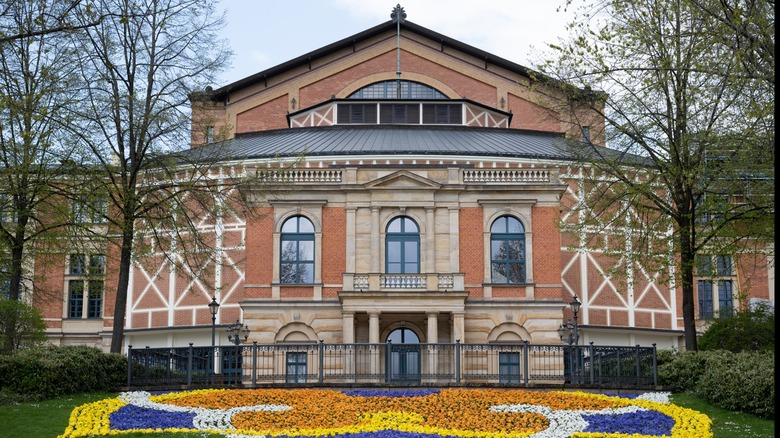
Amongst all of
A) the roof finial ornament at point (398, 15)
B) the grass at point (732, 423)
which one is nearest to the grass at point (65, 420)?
the grass at point (732, 423)

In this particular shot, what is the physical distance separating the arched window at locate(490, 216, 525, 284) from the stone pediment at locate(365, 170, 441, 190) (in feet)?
9.96

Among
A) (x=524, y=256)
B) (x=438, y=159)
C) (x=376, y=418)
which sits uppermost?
(x=438, y=159)

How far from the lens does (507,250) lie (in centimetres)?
4112

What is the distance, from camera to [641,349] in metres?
30.0

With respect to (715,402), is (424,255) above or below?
above

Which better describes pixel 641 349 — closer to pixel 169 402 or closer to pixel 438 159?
pixel 169 402

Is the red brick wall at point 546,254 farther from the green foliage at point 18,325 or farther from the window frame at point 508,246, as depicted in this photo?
the green foliage at point 18,325

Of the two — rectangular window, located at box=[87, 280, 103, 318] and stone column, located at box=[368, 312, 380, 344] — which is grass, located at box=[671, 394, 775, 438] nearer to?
stone column, located at box=[368, 312, 380, 344]

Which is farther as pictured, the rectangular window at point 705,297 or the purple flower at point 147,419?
the rectangular window at point 705,297

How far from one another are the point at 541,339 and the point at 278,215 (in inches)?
445

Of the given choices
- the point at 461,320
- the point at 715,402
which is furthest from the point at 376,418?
the point at 461,320

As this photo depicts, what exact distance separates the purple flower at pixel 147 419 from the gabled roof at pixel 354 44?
40.1m

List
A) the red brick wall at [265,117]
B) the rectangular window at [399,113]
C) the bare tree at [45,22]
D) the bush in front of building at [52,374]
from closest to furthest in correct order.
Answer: the bare tree at [45,22], the bush in front of building at [52,374], the rectangular window at [399,113], the red brick wall at [265,117]

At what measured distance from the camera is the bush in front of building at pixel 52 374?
85.8 ft
